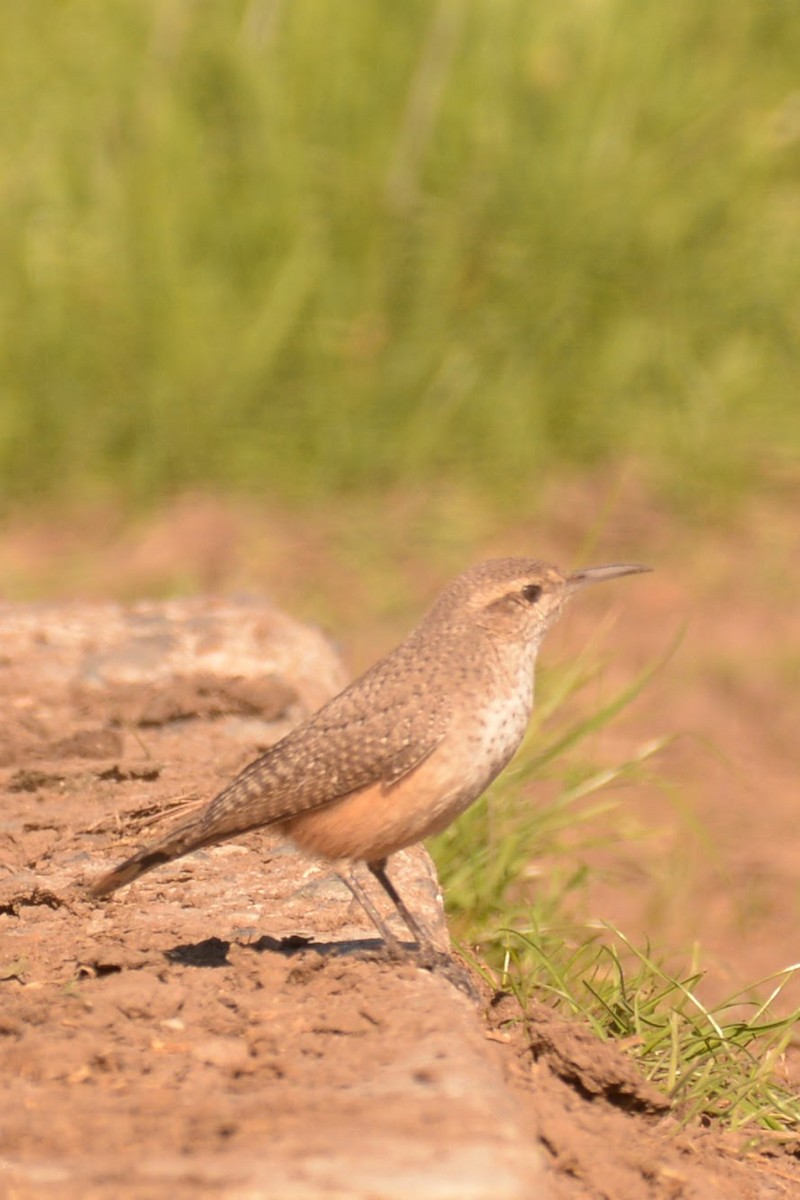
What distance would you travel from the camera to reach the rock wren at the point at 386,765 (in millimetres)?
4109

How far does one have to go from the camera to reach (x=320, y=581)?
26.7 feet

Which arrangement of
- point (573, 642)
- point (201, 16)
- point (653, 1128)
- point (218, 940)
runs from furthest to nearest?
point (201, 16) < point (573, 642) < point (218, 940) < point (653, 1128)

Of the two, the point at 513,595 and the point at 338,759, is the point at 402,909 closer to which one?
the point at 338,759

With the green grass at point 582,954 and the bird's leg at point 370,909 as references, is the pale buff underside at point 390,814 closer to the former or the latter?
the bird's leg at point 370,909

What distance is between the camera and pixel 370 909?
4234 mm

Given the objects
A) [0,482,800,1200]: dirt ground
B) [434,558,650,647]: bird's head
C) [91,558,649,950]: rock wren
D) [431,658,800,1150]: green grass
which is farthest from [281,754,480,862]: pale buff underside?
[434,558,650,647]: bird's head

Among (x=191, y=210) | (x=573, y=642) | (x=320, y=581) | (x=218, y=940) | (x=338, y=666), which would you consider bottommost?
(x=218, y=940)

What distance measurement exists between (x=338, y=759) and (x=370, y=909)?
1.20 ft

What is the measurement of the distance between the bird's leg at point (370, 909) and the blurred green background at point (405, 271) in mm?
4415

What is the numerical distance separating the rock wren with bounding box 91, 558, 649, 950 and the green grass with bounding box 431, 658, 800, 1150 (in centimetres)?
47

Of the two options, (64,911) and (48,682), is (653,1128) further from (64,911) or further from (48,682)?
(48,682)

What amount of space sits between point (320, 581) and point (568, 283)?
1944mm

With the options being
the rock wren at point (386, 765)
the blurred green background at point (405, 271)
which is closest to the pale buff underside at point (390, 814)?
the rock wren at point (386, 765)

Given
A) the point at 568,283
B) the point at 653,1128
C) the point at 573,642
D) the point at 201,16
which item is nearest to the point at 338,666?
the point at 573,642
